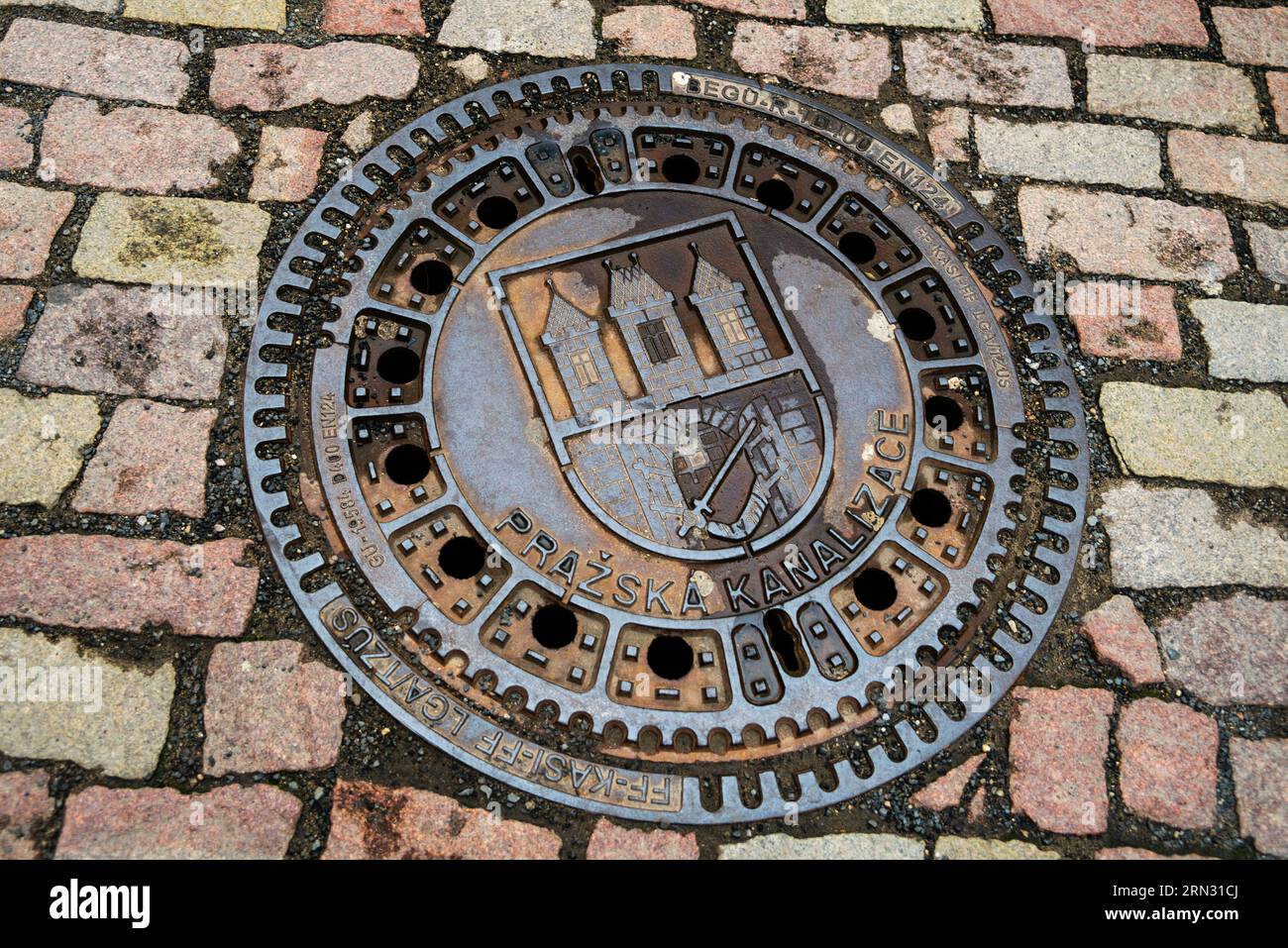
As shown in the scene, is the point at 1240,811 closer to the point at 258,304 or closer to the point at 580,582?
the point at 580,582

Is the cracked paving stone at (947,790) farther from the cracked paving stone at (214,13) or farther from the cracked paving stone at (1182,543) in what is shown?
the cracked paving stone at (214,13)

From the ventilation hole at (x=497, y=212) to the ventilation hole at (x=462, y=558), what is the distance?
1.18 m

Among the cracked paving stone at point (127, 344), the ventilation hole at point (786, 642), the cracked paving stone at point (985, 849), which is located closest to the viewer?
the cracked paving stone at point (985, 849)

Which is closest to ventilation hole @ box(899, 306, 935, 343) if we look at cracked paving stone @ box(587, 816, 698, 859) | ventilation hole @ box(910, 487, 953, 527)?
ventilation hole @ box(910, 487, 953, 527)

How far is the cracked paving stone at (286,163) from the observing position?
11.0 ft

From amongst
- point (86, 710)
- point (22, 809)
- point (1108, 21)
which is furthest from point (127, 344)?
point (1108, 21)

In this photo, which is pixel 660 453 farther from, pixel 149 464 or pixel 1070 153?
pixel 1070 153

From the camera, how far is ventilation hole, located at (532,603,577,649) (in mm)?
2883

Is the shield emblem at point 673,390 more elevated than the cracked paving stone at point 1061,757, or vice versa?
the shield emblem at point 673,390

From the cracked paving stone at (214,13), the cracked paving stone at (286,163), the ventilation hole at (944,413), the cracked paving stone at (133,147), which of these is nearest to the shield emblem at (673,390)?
the ventilation hole at (944,413)

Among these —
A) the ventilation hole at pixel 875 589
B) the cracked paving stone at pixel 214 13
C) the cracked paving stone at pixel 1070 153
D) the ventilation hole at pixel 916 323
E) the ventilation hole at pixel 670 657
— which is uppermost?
the cracked paving stone at pixel 214 13

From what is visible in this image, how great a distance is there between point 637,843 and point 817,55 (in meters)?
3.09

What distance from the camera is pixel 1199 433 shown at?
3385mm

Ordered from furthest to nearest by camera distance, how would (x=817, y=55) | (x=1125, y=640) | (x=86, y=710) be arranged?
(x=817, y=55) → (x=1125, y=640) → (x=86, y=710)
